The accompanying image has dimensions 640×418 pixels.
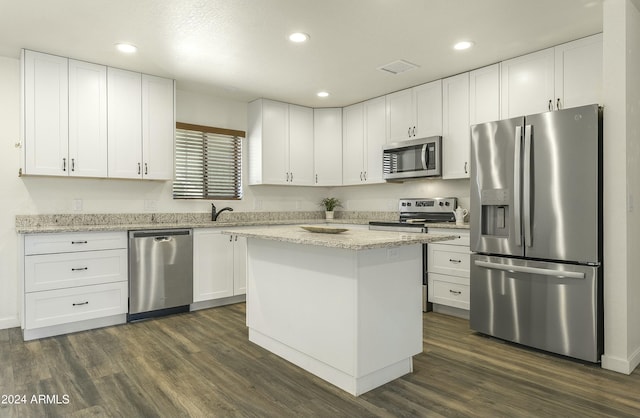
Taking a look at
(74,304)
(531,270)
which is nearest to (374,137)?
(531,270)

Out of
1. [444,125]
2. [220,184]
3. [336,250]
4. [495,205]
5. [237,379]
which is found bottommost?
[237,379]

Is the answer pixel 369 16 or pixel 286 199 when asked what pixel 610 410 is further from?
pixel 286 199

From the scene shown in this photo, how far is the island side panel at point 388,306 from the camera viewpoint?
7.46 ft

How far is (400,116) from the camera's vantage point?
4.80 meters

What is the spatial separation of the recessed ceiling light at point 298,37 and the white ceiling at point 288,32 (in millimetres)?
63

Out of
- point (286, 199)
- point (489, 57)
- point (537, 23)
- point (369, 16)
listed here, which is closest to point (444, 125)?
point (489, 57)

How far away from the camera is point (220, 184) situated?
5.07 meters

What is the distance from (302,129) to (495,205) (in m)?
3.06

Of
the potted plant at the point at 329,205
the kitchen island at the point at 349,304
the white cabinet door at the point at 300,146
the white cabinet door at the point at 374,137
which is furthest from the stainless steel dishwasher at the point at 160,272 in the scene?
the white cabinet door at the point at 374,137

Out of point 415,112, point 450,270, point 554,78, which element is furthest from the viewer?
point 415,112

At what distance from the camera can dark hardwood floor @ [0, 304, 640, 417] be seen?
83.2 inches

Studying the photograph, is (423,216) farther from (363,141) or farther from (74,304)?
(74,304)

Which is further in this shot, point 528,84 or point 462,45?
point 528,84

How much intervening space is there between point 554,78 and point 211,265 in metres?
3.82
